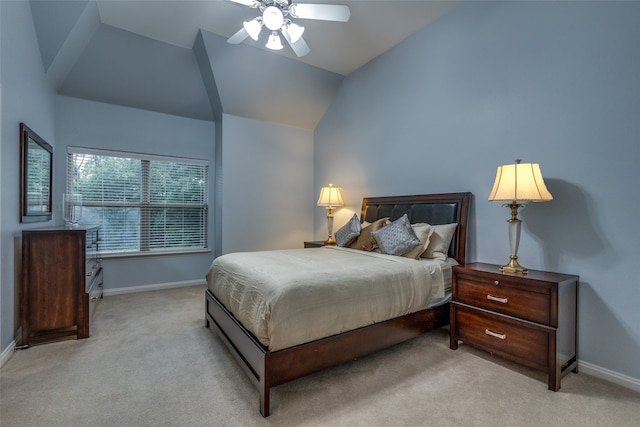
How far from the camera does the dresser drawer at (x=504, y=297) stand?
76.7 inches

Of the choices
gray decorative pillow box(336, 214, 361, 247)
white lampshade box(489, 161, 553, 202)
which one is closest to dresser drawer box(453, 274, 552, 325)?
white lampshade box(489, 161, 553, 202)

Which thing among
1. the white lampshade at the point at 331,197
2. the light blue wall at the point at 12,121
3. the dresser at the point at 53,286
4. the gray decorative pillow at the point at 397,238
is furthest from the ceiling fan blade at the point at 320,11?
the dresser at the point at 53,286

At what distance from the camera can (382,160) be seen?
3.86 meters

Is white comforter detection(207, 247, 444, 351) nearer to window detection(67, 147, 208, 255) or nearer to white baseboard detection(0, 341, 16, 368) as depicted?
white baseboard detection(0, 341, 16, 368)

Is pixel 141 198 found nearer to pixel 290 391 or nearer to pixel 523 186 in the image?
pixel 290 391

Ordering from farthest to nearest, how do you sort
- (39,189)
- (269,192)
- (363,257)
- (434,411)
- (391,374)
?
(269,192), (39,189), (363,257), (391,374), (434,411)

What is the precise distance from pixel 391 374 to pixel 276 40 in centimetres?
292

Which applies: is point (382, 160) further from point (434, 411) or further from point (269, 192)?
point (434, 411)

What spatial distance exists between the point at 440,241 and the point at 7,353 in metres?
3.74

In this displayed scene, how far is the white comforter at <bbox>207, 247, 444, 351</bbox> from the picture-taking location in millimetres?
1708

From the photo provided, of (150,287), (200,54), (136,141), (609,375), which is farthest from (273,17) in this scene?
(150,287)

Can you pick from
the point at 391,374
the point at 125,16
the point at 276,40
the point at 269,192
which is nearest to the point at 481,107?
the point at 276,40

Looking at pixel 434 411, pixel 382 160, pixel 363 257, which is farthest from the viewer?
pixel 382 160

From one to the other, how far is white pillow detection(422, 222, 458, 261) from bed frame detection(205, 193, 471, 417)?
0.27ft
